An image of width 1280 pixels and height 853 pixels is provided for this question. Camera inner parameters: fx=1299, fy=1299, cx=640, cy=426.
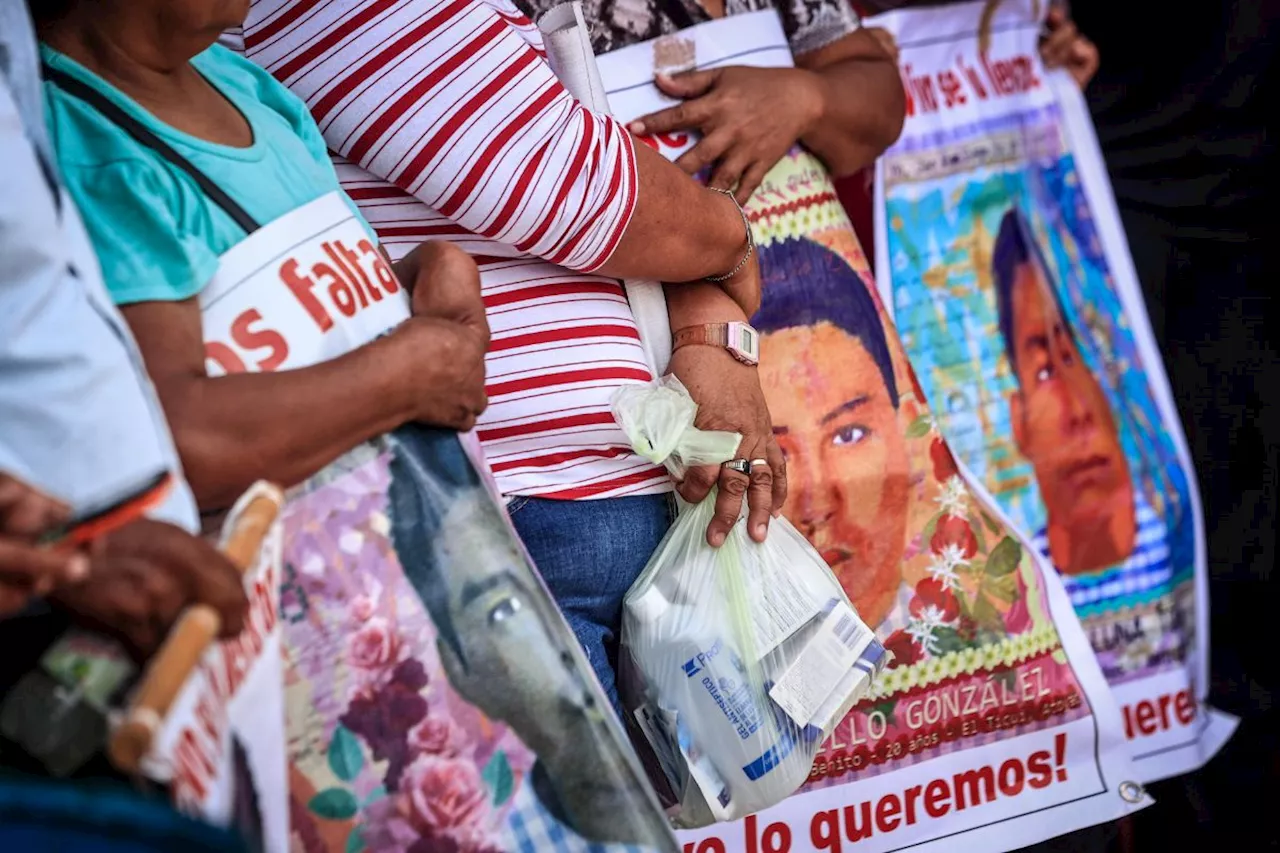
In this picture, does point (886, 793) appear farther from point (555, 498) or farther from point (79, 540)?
point (79, 540)

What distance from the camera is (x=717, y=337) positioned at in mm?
1434

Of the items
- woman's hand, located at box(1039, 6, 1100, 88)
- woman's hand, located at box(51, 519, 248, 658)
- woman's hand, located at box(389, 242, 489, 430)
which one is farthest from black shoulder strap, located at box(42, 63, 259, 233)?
woman's hand, located at box(1039, 6, 1100, 88)

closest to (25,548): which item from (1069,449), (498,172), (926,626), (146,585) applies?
(146,585)

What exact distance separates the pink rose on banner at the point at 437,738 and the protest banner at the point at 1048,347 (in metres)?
1.23

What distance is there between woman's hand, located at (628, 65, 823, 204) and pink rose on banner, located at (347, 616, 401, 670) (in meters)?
0.78

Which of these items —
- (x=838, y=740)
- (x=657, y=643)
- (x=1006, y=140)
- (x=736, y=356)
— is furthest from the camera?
(x=1006, y=140)

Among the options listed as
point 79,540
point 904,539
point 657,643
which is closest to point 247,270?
point 79,540

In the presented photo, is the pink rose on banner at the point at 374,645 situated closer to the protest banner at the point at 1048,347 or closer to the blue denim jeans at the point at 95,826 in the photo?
the blue denim jeans at the point at 95,826

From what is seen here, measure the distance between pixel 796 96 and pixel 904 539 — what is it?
1.88 feet

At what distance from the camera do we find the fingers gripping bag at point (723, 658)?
1276mm

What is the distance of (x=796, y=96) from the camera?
5.34 feet

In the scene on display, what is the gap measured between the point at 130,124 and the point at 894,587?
106cm

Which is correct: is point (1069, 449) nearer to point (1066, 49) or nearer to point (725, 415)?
point (1066, 49)
